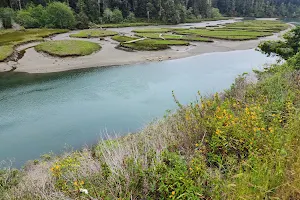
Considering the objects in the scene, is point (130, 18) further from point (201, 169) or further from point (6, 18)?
point (201, 169)

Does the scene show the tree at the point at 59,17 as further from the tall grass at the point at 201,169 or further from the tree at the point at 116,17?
the tall grass at the point at 201,169

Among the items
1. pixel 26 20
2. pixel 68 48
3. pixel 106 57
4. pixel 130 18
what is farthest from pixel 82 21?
pixel 106 57

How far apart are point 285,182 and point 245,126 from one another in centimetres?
188

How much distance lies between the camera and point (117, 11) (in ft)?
280

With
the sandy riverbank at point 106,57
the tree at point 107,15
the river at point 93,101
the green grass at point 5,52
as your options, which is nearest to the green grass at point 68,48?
the sandy riverbank at point 106,57

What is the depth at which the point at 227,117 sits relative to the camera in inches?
224

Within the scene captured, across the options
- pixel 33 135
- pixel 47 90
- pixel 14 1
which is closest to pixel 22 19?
pixel 14 1

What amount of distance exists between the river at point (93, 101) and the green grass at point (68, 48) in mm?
8488

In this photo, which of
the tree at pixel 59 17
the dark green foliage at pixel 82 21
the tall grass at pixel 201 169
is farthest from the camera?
the dark green foliage at pixel 82 21

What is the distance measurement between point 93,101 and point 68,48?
72.8 feet

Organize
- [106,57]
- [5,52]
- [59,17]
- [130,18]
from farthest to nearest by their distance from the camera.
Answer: [130,18] → [59,17] → [106,57] → [5,52]

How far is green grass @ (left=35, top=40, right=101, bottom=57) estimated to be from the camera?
3853 cm

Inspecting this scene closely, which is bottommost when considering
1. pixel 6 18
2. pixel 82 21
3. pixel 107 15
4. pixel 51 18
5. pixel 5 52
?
pixel 5 52

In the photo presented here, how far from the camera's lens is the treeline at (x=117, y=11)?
70.6 m
